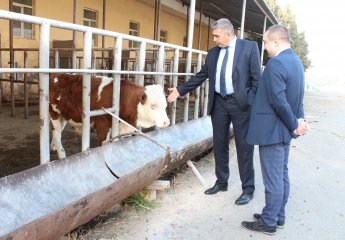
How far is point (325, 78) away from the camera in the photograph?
71.4m

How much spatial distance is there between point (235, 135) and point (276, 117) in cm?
98

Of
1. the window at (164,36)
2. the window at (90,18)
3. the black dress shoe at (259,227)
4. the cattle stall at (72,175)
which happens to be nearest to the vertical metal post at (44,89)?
the cattle stall at (72,175)

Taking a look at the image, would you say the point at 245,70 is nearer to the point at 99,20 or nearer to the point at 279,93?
the point at 279,93

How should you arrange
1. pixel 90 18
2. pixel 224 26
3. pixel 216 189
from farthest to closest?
pixel 90 18 → pixel 216 189 → pixel 224 26

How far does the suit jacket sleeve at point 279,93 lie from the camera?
10.3 feet

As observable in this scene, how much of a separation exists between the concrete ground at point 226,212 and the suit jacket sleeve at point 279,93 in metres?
1.11

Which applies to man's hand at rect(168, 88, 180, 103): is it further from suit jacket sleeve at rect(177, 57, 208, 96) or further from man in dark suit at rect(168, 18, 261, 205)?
man in dark suit at rect(168, 18, 261, 205)

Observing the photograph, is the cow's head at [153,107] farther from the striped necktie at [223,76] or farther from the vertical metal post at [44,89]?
the vertical metal post at [44,89]

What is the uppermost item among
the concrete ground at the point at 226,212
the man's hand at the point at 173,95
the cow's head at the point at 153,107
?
the man's hand at the point at 173,95

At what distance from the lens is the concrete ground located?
11.3 feet

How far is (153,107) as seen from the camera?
453 centimetres

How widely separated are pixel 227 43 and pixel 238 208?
1780 mm

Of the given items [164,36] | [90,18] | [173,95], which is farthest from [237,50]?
[164,36]

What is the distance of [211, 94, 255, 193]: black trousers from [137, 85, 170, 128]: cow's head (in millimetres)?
630
